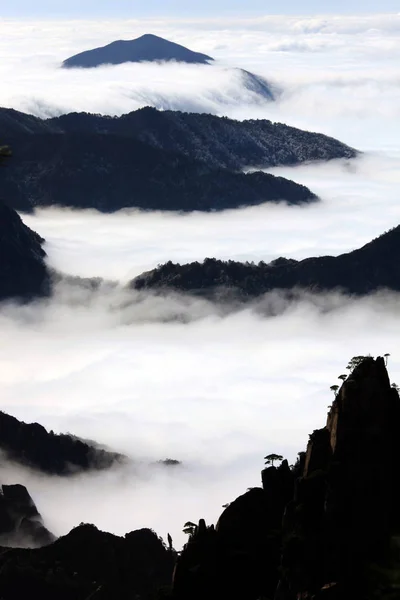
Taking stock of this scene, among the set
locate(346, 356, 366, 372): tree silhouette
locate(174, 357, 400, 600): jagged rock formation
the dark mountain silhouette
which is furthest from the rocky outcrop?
locate(346, 356, 366, 372): tree silhouette

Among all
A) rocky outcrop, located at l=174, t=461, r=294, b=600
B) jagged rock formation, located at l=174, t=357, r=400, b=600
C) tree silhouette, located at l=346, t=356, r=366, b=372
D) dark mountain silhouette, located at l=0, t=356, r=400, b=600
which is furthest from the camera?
rocky outcrop, located at l=174, t=461, r=294, b=600

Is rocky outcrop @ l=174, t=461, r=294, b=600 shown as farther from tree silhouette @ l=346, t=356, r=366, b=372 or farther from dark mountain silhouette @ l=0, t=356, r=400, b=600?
tree silhouette @ l=346, t=356, r=366, b=372

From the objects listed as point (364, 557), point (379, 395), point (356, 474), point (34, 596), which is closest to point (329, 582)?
point (364, 557)

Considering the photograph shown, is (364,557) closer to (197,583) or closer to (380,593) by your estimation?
(380,593)

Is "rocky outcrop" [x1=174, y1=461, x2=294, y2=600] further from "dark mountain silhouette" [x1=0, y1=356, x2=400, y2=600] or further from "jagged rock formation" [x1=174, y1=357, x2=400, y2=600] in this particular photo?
"jagged rock formation" [x1=174, y1=357, x2=400, y2=600]

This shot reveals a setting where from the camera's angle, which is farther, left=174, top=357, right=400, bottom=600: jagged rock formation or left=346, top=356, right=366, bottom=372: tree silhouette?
left=346, top=356, right=366, bottom=372: tree silhouette

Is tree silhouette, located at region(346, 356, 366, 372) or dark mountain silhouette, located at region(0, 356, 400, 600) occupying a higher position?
tree silhouette, located at region(346, 356, 366, 372)

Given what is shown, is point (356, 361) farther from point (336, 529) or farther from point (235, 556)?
point (235, 556)

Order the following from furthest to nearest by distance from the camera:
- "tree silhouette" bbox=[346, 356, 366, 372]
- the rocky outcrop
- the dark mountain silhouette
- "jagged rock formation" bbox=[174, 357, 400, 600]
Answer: the rocky outcrop < "tree silhouette" bbox=[346, 356, 366, 372] < the dark mountain silhouette < "jagged rock formation" bbox=[174, 357, 400, 600]

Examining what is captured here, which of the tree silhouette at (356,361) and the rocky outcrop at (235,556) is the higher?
the tree silhouette at (356,361)

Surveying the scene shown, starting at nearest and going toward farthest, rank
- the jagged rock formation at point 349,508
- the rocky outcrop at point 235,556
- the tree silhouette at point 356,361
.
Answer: the jagged rock formation at point 349,508
the tree silhouette at point 356,361
the rocky outcrop at point 235,556

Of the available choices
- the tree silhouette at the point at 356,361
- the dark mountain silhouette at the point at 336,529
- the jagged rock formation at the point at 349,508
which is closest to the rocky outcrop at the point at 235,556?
the dark mountain silhouette at the point at 336,529

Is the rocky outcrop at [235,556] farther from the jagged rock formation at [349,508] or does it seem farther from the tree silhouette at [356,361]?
the tree silhouette at [356,361]

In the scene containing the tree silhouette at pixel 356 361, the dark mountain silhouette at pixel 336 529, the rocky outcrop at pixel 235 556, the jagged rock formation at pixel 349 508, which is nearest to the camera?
the jagged rock formation at pixel 349 508
